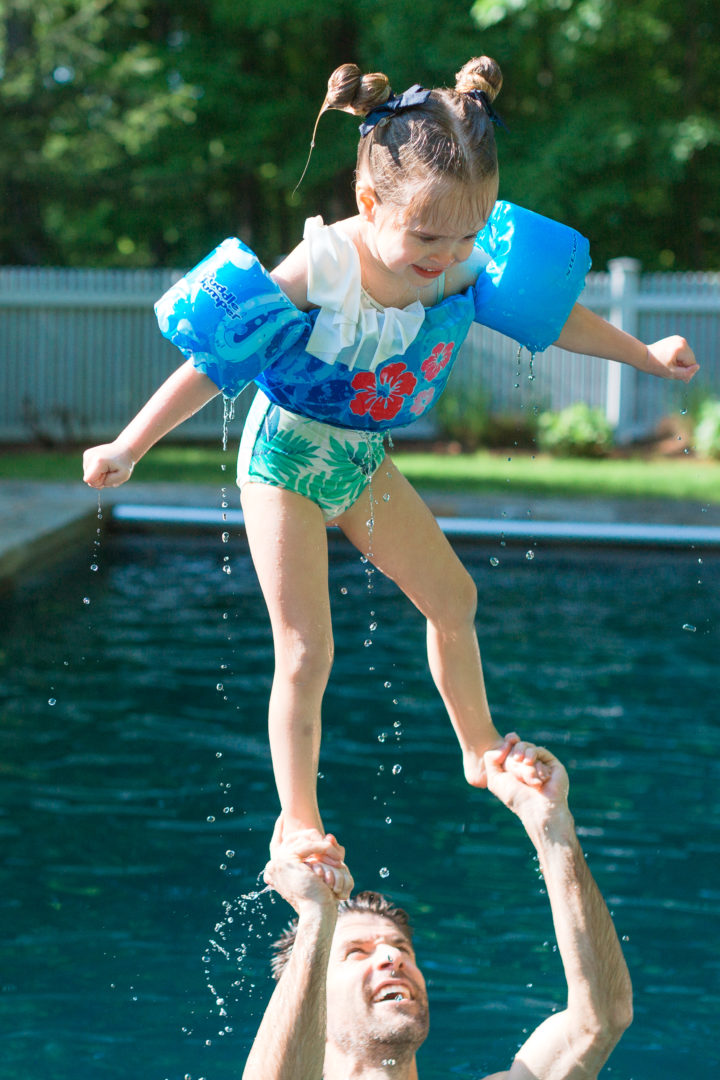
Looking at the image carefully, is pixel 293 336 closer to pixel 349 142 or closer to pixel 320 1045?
pixel 320 1045

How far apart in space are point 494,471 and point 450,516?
10.5 feet

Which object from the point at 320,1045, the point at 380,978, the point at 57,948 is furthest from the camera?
the point at 57,948

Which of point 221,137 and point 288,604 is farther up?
point 221,137

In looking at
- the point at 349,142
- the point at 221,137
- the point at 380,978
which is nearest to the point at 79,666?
the point at 380,978

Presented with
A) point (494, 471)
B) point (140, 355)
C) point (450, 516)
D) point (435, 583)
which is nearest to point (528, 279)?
point (435, 583)

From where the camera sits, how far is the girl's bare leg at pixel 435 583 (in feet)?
9.18

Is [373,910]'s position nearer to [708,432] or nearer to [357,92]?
[357,92]

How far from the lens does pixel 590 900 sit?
7.89 ft

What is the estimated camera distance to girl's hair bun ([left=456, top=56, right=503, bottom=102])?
2531 millimetres

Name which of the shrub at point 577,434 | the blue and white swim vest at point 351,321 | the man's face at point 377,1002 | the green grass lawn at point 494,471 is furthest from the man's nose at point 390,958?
the shrub at point 577,434

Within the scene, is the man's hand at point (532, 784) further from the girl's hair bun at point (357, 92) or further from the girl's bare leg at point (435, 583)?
the girl's hair bun at point (357, 92)

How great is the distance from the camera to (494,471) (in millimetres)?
12742

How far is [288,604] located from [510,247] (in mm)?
837

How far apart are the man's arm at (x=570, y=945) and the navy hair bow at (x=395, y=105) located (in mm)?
1197
